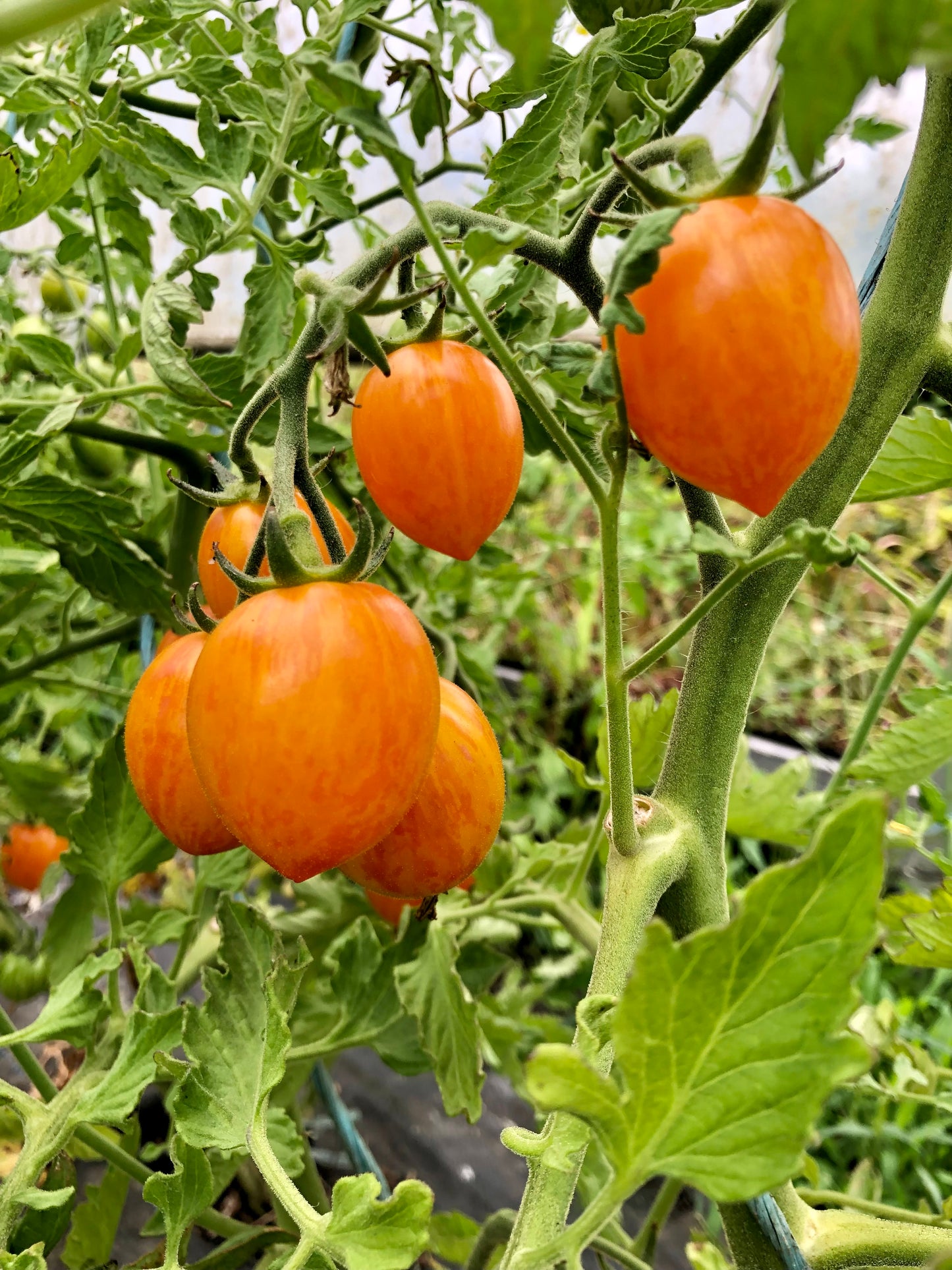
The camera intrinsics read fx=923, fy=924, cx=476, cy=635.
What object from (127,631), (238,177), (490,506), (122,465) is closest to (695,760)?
(490,506)

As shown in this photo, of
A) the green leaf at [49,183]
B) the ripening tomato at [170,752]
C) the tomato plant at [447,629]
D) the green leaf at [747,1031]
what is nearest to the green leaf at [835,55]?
the tomato plant at [447,629]

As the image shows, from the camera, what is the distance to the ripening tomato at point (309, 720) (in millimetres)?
270

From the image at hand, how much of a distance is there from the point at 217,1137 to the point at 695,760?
0.75 feet

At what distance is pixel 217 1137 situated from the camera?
339 mm

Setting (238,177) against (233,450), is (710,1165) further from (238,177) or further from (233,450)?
(238,177)

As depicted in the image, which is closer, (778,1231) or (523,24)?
(523,24)

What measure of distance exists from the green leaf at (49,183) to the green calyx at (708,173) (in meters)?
0.30

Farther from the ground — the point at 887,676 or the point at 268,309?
the point at 268,309

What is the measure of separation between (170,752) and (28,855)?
0.76 meters

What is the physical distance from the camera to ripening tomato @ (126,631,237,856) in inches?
13.8

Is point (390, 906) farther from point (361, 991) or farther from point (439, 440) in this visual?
point (439, 440)

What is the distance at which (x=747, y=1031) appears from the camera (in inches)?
8.5

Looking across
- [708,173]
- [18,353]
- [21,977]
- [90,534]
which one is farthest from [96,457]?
[708,173]

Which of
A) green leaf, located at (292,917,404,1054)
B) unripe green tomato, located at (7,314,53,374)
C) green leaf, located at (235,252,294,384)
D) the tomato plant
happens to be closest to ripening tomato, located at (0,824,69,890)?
the tomato plant
